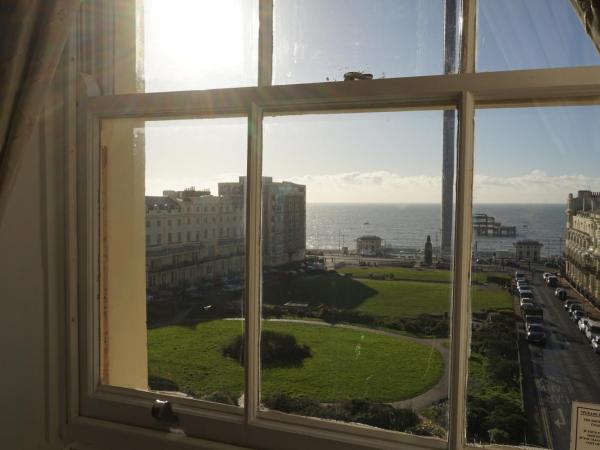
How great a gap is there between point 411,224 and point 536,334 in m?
0.40

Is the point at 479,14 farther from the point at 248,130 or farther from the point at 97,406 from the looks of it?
the point at 97,406

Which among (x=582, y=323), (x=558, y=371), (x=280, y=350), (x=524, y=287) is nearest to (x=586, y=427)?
(x=558, y=371)

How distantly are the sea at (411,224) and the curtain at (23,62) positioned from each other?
73cm

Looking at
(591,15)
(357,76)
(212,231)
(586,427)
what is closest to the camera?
(591,15)

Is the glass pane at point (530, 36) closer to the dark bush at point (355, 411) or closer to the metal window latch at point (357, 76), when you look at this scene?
the metal window latch at point (357, 76)

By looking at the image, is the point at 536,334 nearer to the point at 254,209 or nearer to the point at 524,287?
the point at 524,287

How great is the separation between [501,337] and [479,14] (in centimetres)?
79

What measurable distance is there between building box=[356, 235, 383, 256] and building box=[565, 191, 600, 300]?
451 millimetres

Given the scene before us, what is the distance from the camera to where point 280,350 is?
136 centimetres

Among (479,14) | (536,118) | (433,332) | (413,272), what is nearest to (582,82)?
(536,118)

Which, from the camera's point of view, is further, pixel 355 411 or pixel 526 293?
pixel 355 411

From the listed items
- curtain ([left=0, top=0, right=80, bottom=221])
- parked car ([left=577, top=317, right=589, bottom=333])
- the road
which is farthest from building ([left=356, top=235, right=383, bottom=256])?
curtain ([left=0, top=0, right=80, bottom=221])

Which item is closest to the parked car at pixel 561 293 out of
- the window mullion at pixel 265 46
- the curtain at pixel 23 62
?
the window mullion at pixel 265 46

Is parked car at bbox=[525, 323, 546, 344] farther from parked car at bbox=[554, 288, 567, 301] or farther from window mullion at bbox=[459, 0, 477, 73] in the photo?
window mullion at bbox=[459, 0, 477, 73]
